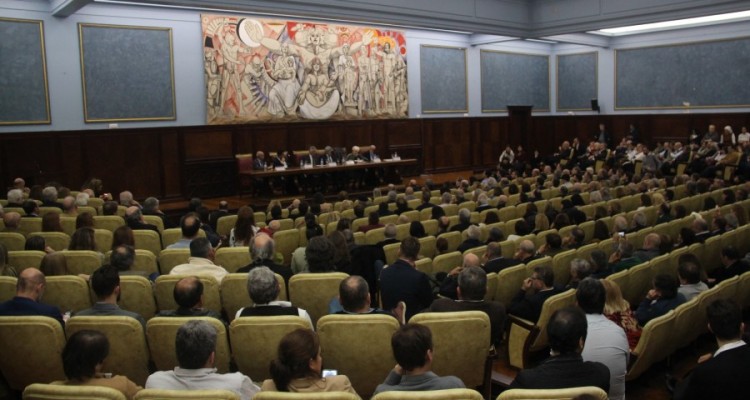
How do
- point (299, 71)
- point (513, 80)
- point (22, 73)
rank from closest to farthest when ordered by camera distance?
point (22, 73) < point (299, 71) < point (513, 80)

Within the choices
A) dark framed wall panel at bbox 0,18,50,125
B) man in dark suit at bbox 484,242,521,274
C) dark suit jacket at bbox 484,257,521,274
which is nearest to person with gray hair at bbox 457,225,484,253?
man in dark suit at bbox 484,242,521,274

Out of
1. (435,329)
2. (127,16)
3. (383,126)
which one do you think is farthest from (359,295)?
(383,126)

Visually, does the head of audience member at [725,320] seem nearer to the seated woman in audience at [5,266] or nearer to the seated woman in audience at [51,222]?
the seated woman in audience at [5,266]

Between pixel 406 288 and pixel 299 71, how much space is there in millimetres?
11869

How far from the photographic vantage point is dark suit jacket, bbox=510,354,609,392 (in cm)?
283

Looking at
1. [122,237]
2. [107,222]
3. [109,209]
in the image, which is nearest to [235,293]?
[122,237]

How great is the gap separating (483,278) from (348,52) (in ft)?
44.0

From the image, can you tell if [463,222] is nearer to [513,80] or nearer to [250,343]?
[250,343]

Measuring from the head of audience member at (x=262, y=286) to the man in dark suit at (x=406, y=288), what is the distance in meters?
1.13

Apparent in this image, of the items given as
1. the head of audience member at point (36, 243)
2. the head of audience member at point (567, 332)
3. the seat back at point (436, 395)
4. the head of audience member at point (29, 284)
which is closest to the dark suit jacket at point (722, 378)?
the head of audience member at point (567, 332)

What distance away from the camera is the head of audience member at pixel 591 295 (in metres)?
3.71

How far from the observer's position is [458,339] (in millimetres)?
3543

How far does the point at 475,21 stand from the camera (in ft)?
50.8

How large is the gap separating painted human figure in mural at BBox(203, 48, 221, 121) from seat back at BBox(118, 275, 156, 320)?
34.3 ft
